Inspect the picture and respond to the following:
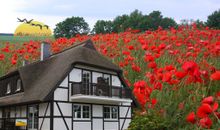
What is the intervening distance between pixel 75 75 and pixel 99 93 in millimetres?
1697

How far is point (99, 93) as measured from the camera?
69.1ft

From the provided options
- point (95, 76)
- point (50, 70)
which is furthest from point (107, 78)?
point (50, 70)

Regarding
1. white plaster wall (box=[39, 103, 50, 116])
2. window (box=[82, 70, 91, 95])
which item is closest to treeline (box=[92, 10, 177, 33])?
window (box=[82, 70, 91, 95])

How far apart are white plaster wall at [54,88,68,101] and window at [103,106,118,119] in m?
3.19

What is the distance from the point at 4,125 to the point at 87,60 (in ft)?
22.5

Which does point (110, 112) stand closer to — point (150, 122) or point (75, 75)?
point (75, 75)

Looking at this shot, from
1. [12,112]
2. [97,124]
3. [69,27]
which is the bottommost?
[97,124]

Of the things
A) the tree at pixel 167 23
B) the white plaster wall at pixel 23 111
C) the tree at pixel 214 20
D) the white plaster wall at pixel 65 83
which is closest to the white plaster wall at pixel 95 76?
the white plaster wall at pixel 65 83

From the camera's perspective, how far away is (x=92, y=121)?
68.7 ft

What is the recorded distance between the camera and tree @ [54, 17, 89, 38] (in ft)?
187

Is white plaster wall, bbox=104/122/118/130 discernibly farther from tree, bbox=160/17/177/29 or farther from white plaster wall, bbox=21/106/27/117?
tree, bbox=160/17/177/29

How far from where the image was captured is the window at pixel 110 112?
22.1m

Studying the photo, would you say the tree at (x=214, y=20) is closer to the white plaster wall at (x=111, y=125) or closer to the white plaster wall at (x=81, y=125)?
the white plaster wall at (x=111, y=125)

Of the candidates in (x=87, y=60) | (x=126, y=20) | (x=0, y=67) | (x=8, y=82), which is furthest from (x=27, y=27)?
(x=87, y=60)
